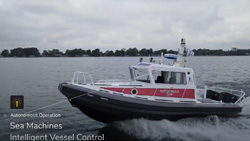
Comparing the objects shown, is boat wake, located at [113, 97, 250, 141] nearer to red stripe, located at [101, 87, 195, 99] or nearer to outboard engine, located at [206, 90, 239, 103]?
red stripe, located at [101, 87, 195, 99]

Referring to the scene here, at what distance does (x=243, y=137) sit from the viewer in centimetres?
823

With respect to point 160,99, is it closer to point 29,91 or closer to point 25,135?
point 25,135

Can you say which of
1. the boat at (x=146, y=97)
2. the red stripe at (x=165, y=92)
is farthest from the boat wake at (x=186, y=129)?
the red stripe at (x=165, y=92)

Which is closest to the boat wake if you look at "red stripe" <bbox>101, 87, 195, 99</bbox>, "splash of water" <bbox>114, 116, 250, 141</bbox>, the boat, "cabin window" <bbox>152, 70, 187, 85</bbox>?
"splash of water" <bbox>114, 116, 250, 141</bbox>

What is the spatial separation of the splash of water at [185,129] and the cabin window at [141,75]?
4.68 feet

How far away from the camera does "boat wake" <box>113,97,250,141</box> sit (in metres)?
7.94

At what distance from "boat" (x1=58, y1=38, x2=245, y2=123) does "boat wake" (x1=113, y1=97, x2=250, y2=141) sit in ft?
0.74

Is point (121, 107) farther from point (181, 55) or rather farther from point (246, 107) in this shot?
point (246, 107)

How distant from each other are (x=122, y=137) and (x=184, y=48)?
407 centimetres

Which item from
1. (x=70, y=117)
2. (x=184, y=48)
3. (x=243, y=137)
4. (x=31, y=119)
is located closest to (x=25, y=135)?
(x=31, y=119)

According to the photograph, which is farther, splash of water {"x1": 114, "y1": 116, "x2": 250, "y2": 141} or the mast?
the mast

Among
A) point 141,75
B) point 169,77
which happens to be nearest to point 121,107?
point 141,75

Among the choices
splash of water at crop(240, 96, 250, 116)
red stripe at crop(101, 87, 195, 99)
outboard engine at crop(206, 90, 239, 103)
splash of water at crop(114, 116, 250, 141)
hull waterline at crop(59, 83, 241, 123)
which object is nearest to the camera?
hull waterline at crop(59, 83, 241, 123)

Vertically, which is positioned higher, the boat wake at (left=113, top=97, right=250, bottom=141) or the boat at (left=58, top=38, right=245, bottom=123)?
the boat at (left=58, top=38, right=245, bottom=123)
